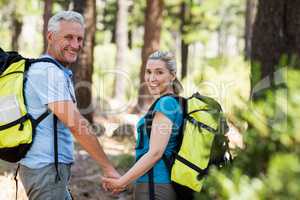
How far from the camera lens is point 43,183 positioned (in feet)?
11.5

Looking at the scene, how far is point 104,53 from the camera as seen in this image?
37500 mm

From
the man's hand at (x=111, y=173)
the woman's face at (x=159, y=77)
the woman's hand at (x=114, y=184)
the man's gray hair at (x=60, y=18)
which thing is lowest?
the woman's hand at (x=114, y=184)

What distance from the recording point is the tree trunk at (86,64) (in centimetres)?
1225

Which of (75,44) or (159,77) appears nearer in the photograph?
(75,44)

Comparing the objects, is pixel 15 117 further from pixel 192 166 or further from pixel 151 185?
pixel 192 166

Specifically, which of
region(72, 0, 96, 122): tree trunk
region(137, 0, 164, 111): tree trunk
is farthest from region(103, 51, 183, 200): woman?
region(137, 0, 164, 111): tree trunk

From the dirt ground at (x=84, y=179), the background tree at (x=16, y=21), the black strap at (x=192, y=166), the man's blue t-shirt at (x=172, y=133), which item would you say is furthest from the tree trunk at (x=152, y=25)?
the background tree at (x=16, y=21)

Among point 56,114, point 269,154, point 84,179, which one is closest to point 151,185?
point 56,114

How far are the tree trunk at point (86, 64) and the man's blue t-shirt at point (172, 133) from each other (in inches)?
340

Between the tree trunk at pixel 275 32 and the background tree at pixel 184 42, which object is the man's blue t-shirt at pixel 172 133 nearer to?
the tree trunk at pixel 275 32

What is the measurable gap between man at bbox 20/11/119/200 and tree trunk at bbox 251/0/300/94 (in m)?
3.11

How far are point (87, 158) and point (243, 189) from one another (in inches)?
314

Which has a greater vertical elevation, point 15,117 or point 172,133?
point 15,117

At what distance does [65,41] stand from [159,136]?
0.89 meters
